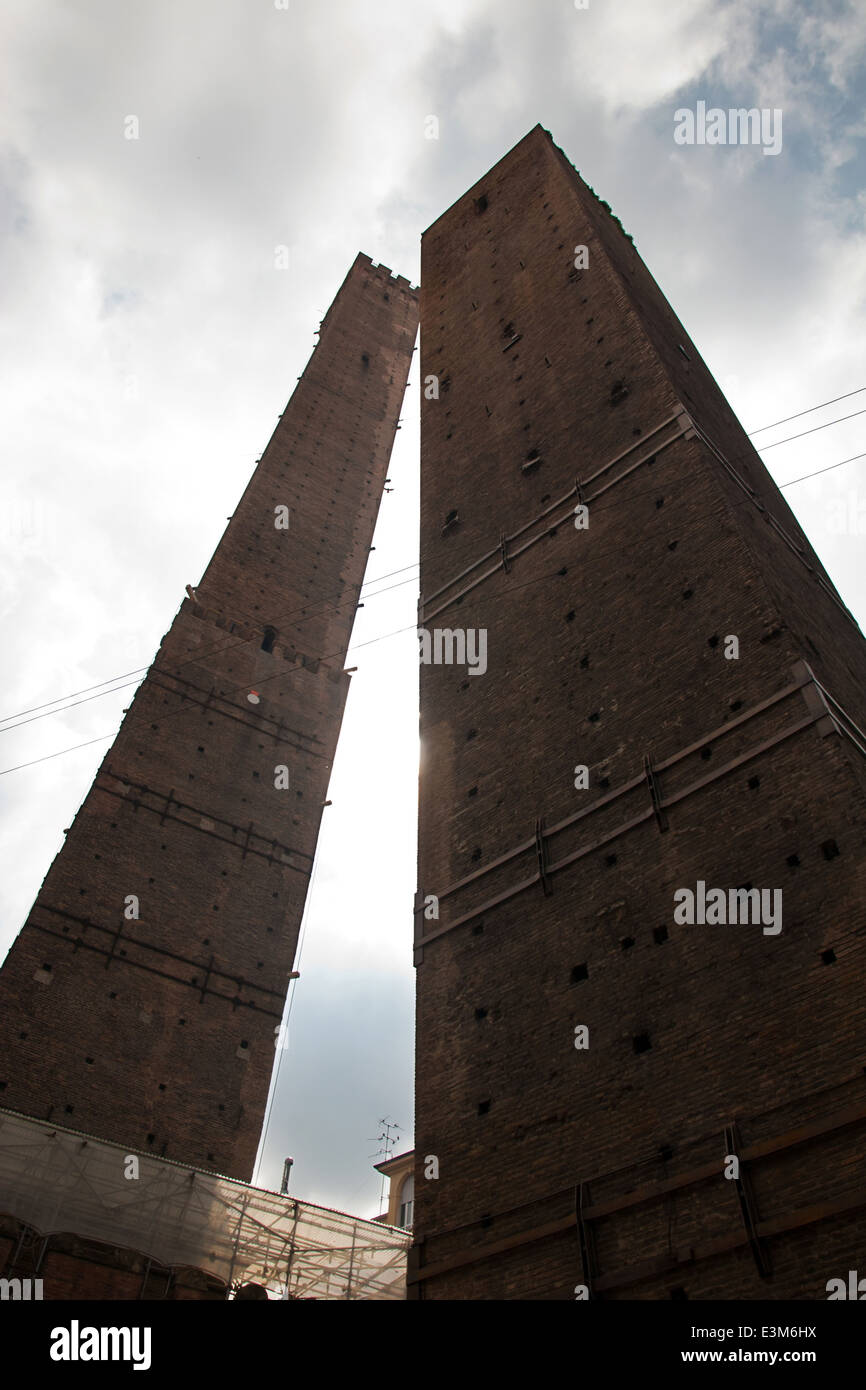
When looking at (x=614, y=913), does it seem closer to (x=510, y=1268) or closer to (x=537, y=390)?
(x=510, y=1268)

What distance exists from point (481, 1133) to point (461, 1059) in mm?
718

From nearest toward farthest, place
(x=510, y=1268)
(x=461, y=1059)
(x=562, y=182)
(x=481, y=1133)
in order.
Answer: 1. (x=510, y=1268)
2. (x=481, y=1133)
3. (x=461, y=1059)
4. (x=562, y=182)

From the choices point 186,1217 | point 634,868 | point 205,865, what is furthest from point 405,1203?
point 634,868

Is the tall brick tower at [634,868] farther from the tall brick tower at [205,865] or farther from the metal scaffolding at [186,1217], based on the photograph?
the tall brick tower at [205,865]

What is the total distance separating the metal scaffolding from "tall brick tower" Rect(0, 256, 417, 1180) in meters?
0.63

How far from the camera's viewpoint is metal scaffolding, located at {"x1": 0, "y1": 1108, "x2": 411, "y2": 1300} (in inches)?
499

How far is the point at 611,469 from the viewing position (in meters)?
12.5

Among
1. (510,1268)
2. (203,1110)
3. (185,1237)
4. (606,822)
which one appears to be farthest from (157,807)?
(510,1268)

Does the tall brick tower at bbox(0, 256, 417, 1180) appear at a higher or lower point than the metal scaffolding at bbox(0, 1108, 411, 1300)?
higher

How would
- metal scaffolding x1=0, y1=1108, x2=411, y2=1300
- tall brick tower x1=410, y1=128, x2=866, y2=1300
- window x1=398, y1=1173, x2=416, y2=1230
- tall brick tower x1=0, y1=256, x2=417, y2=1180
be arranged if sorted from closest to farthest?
tall brick tower x1=410, y1=128, x2=866, y2=1300 → metal scaffolding x1=0, y1=1108, x2=411, y2=1300 → tall brick tower x1=0, y1=256, x2=417, y2=1180 → window x1=398, y1=1173, x2=416, y2=1230

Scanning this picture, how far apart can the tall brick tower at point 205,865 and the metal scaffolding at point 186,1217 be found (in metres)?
0.63

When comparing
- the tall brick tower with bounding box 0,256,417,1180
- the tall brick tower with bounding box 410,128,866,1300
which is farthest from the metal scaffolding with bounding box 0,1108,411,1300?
the tall brick tower with bounding box 410,128,866,1300

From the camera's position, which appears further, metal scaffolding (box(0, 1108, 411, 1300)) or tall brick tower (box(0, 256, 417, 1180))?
tall brick tower (box(0, 256, 417, 1180))

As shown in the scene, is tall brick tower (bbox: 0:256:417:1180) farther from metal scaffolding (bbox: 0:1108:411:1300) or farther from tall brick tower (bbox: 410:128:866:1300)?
tall brick tower (bbox: 410:128:866:1300)
